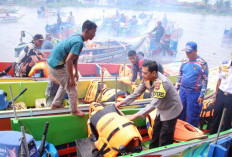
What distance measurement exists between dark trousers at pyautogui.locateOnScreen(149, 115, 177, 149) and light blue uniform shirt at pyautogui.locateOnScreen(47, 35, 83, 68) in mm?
1372

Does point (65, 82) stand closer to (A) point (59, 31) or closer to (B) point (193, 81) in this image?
(B) point (193, 81)

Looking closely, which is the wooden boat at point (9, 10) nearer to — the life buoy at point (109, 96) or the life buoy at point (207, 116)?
the life buoy at point (109, 96)

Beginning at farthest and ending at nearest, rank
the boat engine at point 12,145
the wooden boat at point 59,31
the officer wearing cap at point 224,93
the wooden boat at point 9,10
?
the wooden boat at point 9,10 < the wooden boat at point 59,31 < the officer wearing cap at point 224,93 < the boat engine at point 12,145

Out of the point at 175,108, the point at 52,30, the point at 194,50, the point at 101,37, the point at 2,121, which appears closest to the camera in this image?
the point at 175,108

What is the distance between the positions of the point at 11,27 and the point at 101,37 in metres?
8.40

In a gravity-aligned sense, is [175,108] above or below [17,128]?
above

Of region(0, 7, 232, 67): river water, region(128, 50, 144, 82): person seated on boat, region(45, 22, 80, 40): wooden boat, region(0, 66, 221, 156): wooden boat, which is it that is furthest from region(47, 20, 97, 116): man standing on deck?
region(0, 7, 232, 67): river water

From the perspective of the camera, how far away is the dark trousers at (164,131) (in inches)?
98.5

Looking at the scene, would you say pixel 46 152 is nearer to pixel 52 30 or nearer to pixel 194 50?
pixel 194 50

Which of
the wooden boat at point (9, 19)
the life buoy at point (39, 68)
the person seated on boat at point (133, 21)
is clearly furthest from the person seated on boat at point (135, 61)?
the wooden boat at point (9, 19)

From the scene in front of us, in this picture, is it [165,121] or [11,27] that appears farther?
[11,27]

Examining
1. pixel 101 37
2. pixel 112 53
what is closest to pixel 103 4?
pixel 101 37

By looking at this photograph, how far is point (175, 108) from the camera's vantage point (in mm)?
2434

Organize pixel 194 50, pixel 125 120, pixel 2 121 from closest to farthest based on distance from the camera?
1. pixel 125 120
2. pixel 2 121
3. pixel 194 50
